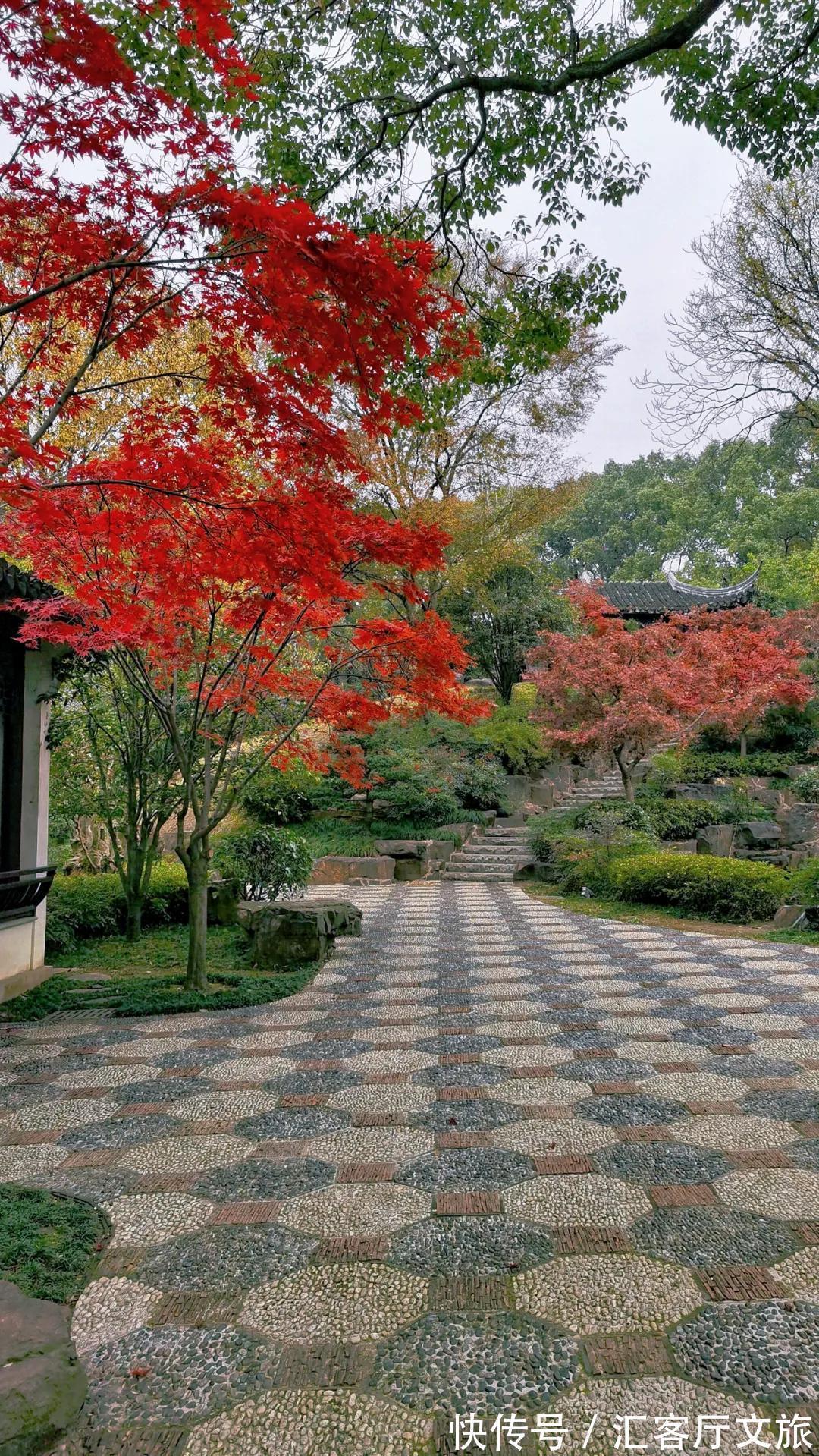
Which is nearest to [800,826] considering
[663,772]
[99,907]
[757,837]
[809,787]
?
[757,837]

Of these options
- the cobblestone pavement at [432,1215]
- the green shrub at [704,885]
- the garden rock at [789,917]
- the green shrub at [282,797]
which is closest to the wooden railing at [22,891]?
the cobblestone pavement at [432,1215]

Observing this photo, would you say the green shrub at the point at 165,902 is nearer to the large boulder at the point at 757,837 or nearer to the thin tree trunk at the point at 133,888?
the thin tree trunk at the point at 133,888

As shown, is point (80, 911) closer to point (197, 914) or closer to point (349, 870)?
point (197, 914)

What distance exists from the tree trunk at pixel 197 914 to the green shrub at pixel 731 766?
10.3m

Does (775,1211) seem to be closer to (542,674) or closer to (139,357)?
(542,674)

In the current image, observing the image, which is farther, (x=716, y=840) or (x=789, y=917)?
(x=716, y=840)

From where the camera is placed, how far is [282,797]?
11.0 m

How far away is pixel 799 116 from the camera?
160 inches

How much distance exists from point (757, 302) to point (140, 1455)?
8.73 m

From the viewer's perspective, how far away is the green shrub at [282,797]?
950 centimetres

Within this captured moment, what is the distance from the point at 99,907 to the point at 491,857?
19.2 feet

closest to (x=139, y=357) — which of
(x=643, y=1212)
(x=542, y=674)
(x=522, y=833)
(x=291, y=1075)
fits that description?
(x=542, y=674)

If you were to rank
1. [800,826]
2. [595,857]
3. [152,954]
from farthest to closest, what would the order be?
[800,826] < [595,857] < [152,954]

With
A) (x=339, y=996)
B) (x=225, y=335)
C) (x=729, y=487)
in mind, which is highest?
(x=729, y=487)
